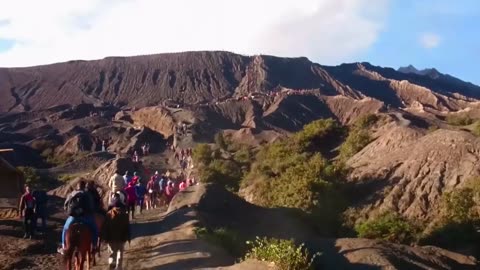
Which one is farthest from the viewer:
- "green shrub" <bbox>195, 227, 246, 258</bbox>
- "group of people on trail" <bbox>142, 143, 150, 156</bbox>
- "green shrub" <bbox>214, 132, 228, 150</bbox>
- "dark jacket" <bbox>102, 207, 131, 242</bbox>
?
"green shrub" <bbox>214, 132, 228, 150</bbox>

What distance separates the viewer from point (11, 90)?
136 metres

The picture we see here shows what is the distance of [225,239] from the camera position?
63.9 ft

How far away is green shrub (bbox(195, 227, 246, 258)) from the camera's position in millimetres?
18625

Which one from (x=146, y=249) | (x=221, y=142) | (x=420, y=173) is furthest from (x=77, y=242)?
(x=221, y=142)

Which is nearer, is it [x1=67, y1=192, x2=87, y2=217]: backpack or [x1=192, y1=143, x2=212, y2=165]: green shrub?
[x1=67, y1=192, x2=87, y2=217]: backpack

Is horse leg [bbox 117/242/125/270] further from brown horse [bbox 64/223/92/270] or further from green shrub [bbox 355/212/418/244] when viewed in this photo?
green shrub [bbox 355/212/418/244]

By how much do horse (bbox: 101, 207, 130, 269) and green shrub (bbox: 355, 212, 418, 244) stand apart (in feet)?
41.8

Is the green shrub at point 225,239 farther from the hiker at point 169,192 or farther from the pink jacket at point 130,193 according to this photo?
the hiker at point 169,192

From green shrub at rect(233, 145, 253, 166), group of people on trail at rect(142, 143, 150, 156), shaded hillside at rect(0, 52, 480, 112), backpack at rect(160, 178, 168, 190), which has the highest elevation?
shaded hillside at rect(0, 52, 480, 112)

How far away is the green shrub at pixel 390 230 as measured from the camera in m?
25.0

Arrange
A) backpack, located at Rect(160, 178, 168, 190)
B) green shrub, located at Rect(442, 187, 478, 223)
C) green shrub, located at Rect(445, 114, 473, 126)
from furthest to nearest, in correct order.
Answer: green shrub, located at Rect(445, 114, 473, 126)
backpack, located at Rect(160, 178, 168, 190)
green shrub, located at Rect(442, 187, 478, 223)

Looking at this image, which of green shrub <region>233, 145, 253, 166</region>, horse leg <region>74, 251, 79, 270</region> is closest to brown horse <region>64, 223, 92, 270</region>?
horse leg <region>74, 251, 79, 270</region>

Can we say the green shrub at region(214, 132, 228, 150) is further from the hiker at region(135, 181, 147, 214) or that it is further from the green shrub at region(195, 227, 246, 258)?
the green shrub at region(195, 227, 246, 258)

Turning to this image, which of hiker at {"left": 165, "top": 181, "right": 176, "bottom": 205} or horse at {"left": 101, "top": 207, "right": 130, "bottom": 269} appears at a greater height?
hiker at {"left": 165, "top": 181, "right": 176, "bottom": 205}
